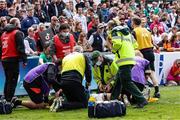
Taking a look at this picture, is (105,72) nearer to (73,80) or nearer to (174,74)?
(73,80)

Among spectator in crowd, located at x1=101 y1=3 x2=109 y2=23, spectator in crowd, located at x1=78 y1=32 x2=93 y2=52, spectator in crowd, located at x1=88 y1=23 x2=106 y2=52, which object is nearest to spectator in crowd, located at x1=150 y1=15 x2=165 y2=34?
spectator in crowd, located at x1=101 y1=3 x2=109 y2=23

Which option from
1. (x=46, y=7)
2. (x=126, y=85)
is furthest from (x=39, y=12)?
(x=126, y=85)

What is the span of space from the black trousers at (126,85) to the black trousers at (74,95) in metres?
0.79

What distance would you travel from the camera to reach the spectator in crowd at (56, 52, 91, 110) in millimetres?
13062

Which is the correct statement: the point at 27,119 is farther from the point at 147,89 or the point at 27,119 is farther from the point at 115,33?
the point at 147,89

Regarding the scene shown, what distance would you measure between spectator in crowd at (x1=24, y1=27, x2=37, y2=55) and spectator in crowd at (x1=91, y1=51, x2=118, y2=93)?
394 cm

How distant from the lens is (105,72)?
43.7ft

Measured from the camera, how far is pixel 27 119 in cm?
1182

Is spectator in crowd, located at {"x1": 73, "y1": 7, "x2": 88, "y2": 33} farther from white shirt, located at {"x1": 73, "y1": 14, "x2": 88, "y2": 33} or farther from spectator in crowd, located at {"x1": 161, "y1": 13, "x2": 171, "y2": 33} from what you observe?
spectator in crowd, located at {"x1": 161, "y1": 13, "x2": 171, "y2": 33}

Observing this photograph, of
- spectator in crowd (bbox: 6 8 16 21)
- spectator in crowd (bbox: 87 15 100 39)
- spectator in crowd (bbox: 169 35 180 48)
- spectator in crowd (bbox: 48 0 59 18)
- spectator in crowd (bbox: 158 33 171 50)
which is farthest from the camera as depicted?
spectator in crowd (bbox: 48 0 59 18)

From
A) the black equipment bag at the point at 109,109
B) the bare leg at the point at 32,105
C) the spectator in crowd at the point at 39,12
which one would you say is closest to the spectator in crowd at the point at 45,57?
the bare leg at the point at 32,105

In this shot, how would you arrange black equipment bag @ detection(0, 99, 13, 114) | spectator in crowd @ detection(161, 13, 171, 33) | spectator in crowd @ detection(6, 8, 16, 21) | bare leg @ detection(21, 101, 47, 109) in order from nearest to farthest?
black equipment bag @ detection(0, 99, 13, 114) < bare leg @ detection(21, 101, 47, 109) < spectator in crowd @ detection(6, 8, 16, 21) < spectator in crowd @ detection(161, 13, 171, 33)

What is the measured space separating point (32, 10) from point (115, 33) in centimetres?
724

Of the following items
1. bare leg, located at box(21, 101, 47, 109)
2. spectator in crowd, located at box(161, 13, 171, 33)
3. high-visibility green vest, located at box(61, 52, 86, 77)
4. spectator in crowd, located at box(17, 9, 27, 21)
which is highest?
spectator in crowd, located at box(17, 9, 27, 21)
